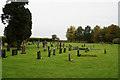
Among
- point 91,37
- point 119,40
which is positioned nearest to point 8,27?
point 119,40

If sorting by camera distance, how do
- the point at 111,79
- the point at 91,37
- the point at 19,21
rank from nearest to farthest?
the point at 111,79 < the point at 19,21 < the point at 91,37

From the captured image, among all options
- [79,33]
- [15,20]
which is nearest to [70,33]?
[79,33]

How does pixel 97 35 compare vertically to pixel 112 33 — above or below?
below

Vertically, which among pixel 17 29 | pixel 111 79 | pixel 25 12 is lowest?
pixel 111 79

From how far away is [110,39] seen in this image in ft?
243

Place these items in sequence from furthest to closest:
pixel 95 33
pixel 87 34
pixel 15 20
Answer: pixel 87 34, pixel 95 33, pixel 15 20

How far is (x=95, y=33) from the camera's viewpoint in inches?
3342

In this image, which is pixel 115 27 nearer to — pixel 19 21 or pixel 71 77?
pixel 19 21

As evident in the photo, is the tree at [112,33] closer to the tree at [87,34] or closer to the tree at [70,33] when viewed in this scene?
the tree at [87,34]

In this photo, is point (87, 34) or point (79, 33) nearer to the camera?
point (87, 34)

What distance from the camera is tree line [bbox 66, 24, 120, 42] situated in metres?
73.8

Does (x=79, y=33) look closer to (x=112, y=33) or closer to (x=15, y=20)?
(x=112, y=33)

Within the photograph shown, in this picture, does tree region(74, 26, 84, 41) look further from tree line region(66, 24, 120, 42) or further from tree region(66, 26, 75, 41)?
tree region(66, 26, 75, 41)

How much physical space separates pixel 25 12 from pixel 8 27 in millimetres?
4276
